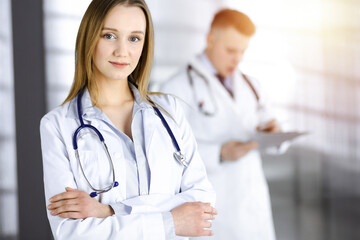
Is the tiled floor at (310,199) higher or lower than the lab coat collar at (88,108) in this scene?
lower

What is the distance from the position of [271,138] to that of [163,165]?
137 cm

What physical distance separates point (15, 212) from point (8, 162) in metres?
0.30

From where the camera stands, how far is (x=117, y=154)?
→ 4.12ft

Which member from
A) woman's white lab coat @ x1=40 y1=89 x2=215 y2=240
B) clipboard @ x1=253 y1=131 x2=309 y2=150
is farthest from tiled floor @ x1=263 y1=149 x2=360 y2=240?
woman's white lab coat @ x1=40 y1=89 x2=215 y2=240

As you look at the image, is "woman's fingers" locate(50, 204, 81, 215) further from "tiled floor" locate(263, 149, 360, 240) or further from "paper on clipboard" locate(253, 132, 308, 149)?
"tiled floor" locate(263, 149, 360, 240)

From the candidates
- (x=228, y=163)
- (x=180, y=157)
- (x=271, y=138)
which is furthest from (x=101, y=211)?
(x=271, y=138)

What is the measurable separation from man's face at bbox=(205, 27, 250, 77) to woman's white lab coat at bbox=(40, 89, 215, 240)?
50.4 inches

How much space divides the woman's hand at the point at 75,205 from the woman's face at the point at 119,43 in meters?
0.37

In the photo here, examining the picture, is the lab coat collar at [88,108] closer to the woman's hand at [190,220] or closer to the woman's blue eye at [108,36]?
the woman's blue eye at [108,36]

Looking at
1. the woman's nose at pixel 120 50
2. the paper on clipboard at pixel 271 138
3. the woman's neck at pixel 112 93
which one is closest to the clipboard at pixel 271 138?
the paper on clipboard at pixel 271 138

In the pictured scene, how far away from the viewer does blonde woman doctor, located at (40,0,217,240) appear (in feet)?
3.86

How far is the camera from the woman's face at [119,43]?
126 cm

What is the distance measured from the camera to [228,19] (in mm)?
2707

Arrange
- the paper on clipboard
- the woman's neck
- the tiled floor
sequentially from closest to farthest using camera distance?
the woman's neck
the paper on clipboard
the tiled floor
